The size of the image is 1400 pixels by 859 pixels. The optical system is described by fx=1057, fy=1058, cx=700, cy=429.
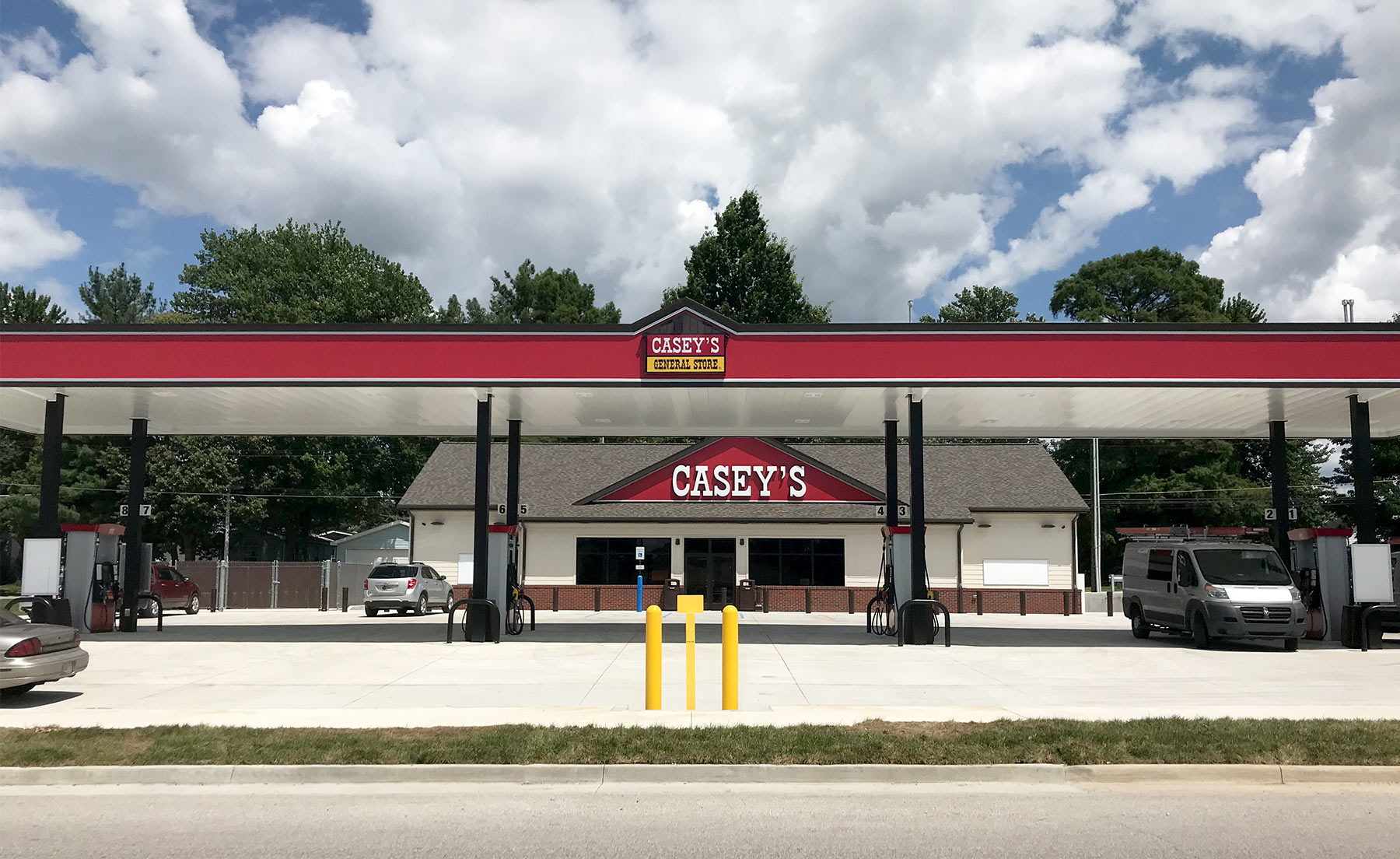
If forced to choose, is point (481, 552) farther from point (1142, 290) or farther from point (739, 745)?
point (1142, 290)

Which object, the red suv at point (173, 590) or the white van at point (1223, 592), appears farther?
the red suv at point (173, 590)

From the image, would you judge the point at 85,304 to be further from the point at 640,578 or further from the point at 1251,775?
the point at 1251,775

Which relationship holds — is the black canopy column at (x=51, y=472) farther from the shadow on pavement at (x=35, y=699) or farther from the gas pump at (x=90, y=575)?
the shadow on pavement at (x=35, y=699)

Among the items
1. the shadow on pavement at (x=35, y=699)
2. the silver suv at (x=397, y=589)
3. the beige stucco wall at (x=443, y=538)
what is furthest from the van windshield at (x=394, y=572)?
the shadow on pavement at (x=35, y=699)

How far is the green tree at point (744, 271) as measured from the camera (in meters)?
58.4

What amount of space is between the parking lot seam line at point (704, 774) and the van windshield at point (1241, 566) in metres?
11.6

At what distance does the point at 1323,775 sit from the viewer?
9016mm

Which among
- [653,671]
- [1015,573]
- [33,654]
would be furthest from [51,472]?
[1015,573]

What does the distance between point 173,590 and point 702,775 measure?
29.0m

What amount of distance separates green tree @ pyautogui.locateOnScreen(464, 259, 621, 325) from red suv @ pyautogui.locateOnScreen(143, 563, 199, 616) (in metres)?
36.1

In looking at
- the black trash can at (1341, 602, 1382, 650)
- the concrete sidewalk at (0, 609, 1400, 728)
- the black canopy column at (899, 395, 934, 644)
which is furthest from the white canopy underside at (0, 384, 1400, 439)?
the concrete sidewalk at (0, 609, 1400, 728)

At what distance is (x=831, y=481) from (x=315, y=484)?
4184cm

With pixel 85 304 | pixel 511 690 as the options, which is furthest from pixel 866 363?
pixel 85 304

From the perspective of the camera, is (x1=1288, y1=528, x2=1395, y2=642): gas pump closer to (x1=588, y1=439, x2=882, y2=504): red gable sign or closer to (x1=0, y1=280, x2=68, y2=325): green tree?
(x1=588, y1=439, x2=882, y2=504): red gable sign
